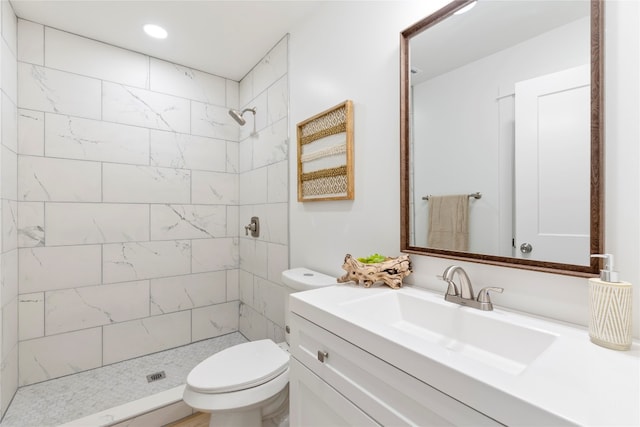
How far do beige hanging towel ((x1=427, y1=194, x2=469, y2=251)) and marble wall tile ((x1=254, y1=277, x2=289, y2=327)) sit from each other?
1117mm

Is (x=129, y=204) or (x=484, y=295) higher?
(x=129, y=204)

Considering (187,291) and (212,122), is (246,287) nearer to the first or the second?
(187,291)

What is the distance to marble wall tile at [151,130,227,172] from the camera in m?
2.27

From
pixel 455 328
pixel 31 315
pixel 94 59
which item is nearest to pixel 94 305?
pixel 31 315

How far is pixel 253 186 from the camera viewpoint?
240cm

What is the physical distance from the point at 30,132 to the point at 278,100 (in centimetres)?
153

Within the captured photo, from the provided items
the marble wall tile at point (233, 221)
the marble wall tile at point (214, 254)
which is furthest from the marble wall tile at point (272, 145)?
the marble wall tile at point (214, 254)

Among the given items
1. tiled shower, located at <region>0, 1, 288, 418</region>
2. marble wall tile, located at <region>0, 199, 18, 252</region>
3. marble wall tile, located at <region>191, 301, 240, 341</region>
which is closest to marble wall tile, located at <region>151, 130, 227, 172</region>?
tiled shower, located at <region>0, 1, 288, 418</region>

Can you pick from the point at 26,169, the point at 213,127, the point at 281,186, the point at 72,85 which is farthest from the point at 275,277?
the point at 72,85

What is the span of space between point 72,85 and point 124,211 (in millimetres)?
873

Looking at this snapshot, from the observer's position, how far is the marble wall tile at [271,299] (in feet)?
6.60

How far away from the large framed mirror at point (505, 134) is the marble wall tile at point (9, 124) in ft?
6.59

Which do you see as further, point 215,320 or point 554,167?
point 215,320

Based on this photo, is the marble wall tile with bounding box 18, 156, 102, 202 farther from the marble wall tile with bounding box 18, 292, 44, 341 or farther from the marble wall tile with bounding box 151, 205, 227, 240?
the marble wall tile with bounding box 18, 292, 44, 341
